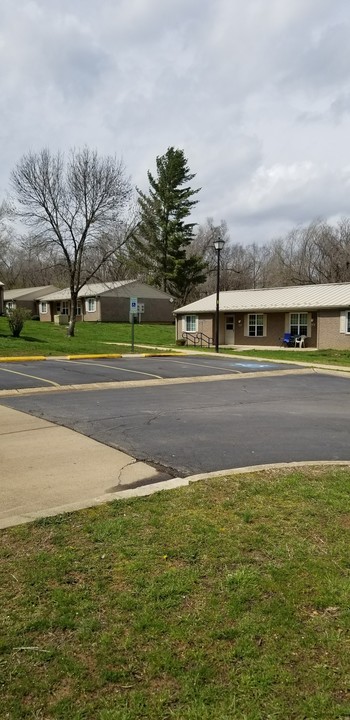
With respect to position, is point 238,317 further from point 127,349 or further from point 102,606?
point 102,606

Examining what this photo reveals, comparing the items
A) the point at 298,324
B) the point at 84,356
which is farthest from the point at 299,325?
the point at 84,356

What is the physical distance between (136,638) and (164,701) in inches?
17.9

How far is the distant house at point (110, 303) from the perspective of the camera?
4866 centimetres

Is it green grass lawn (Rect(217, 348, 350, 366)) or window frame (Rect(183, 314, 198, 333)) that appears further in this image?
window frame (Rect(183, 314, 198, 333))

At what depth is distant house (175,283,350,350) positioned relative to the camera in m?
28.7

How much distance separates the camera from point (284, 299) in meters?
32.3

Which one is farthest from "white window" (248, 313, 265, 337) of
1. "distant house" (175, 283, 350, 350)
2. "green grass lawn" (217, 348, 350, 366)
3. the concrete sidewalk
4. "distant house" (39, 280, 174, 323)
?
the concrete sidewalk

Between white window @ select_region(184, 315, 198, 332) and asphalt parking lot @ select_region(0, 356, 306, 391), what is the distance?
14261 mm

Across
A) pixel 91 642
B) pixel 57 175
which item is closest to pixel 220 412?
pixel 91 642

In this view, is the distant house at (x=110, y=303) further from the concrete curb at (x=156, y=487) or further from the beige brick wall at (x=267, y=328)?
the concrete curb at (x=156, y=487)

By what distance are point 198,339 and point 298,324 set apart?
23.4ft

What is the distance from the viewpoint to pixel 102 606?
3.03 metres

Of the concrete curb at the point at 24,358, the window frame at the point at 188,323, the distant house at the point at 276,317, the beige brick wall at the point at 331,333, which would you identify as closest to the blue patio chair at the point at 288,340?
the distant house at the point at 276,317

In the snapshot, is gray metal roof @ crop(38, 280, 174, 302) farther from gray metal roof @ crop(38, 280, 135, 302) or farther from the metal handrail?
the metal handrail
